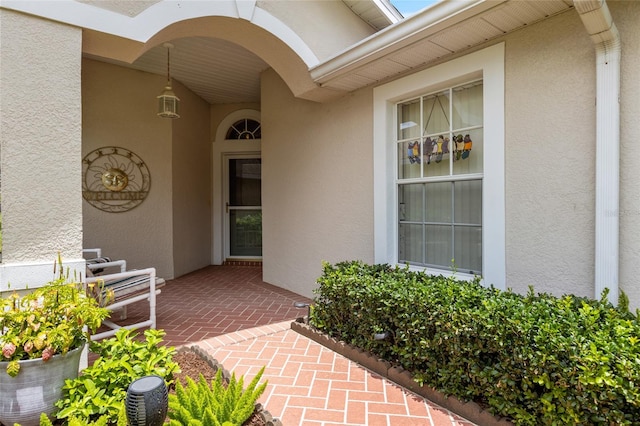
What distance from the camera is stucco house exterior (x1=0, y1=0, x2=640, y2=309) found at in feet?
8.69

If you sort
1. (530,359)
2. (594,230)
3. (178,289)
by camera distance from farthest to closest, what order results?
(178,289) < (594,230) < (530,359)

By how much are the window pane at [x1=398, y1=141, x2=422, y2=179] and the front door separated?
4.83m

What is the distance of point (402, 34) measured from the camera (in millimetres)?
3307

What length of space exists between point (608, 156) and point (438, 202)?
1537mm

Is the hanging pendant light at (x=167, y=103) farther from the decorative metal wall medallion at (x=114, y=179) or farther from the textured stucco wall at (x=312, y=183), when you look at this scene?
the textured stucco wall at (x=312, y=183)

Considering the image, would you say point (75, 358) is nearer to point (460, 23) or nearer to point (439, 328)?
point (439, 328)

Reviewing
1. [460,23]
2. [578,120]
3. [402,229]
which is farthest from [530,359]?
[460,23]

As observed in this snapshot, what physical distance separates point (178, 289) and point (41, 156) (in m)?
3.69

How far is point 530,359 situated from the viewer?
2.02 m

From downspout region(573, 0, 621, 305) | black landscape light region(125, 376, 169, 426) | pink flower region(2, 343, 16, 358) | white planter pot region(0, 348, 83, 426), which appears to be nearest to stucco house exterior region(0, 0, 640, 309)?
downspout region(573, 0, 621, 305)

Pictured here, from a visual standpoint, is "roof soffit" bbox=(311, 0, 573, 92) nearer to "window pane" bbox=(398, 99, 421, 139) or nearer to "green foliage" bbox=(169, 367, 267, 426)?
"window pane" bbox=(398, 99, 421, 139)

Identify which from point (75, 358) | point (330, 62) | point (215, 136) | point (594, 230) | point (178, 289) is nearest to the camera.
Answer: point (75, 358)

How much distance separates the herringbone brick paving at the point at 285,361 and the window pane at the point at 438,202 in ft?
5.86

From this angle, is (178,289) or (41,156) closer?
(41,156)
